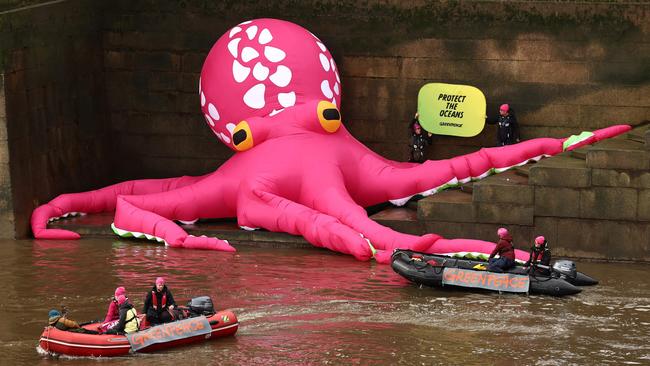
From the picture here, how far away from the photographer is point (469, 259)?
102 feet

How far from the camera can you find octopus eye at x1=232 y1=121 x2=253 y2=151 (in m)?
34.0

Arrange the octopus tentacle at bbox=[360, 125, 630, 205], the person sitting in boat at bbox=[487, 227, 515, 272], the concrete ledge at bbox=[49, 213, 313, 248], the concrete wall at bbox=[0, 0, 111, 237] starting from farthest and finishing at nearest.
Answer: the octopus tentacle at bbox=[360, 125, 630, 205] → the concrete wall at bbox=[0, 0, 111, 237] → the concrete ledge at bbox=[49, 213, 313, 248] → the person sitting in boat at bbox=[487, 227, 515, 272]

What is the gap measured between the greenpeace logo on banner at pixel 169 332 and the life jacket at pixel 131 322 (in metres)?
0.12

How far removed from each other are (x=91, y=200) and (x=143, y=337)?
32.3 feet

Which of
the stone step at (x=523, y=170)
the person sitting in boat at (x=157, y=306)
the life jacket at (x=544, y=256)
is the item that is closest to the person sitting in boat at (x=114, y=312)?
the person sitting in boat at (x=157, y=306)

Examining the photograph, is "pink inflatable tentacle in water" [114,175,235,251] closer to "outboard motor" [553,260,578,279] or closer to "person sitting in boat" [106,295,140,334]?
"person sitting in boat" [106,295,140,334]

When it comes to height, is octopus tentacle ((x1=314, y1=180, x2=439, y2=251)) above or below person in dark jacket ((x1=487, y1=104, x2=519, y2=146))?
below

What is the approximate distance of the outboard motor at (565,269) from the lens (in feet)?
96.7

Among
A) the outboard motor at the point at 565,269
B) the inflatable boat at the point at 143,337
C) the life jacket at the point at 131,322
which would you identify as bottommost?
the inflatable boat at the point at 143,337

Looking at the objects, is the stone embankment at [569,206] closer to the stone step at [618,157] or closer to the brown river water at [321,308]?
the stone step at [618,157]

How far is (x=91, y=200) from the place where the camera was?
116 ft

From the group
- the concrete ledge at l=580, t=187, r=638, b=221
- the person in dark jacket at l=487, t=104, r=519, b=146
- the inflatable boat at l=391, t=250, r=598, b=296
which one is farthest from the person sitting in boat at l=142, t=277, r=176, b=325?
the person in dark jacket at l=487, t=104, r=519, b=146

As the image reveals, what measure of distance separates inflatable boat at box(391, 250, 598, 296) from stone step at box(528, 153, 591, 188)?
2.60 meters

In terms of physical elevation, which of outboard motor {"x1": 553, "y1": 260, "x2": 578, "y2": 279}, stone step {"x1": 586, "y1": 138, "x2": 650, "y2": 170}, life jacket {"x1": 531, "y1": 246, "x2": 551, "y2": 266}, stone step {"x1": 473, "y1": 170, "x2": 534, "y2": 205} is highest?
stone step {"x1": 586, "y1": 138, "x2": 650, "y2": 170}
